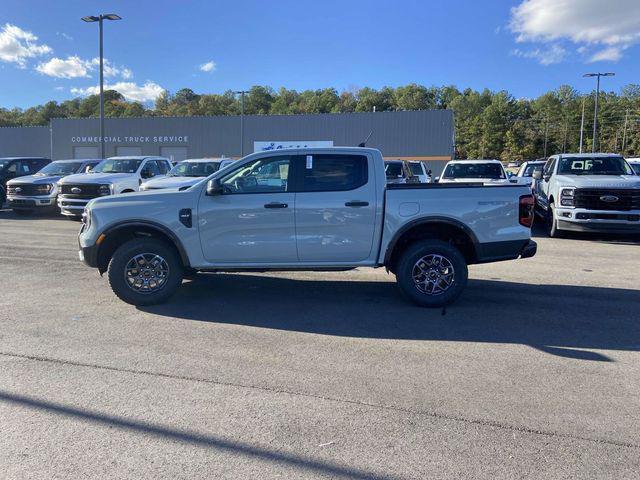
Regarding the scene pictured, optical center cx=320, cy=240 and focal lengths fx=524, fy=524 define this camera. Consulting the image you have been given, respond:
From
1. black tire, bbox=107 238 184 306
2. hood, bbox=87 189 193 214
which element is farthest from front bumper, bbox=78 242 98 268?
hood, bbox=87 189 193 214

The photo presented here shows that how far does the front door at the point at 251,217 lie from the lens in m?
6.27

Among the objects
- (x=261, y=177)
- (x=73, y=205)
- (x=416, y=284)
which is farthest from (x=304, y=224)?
(x=73, y=205)

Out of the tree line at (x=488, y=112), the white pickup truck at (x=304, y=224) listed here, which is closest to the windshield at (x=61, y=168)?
the white pickup truck at (x=304, y=224)

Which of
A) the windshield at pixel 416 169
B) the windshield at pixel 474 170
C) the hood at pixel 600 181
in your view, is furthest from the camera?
the windshield at pixel 416 169

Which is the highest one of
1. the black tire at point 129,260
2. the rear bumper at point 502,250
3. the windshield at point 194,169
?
the windshield at point 194,169

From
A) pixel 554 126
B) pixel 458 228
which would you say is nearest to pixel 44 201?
pixel 458 228

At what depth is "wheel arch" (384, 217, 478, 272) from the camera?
6281 mm

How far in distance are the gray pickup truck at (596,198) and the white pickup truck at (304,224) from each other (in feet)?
20.9

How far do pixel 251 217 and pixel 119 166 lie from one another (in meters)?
11.6

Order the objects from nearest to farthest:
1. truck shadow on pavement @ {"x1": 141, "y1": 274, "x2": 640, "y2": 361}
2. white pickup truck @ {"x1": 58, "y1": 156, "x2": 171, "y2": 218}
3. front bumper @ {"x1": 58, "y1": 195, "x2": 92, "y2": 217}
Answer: truck shadow on pavement @ {"x1": 141, "y1": 274, "x2": 640, "y2": 361} → front bumper @ {"x1": 58, "y1": 195, "x2": 92, "y2": 217} → white pickup truck @ {"x1": 58, "y1": 156, "x2": 171, "y2": 218}

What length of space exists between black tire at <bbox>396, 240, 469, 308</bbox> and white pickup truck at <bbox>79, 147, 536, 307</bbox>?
12mm

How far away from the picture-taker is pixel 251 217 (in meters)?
6.27

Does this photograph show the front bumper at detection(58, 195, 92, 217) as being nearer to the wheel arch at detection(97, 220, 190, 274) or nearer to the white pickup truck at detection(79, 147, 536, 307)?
the wheel arch at detection(97, 220, 190, 274)

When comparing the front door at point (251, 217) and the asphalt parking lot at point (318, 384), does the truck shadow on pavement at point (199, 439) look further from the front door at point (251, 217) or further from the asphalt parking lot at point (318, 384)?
the front door at point (251, 217)
